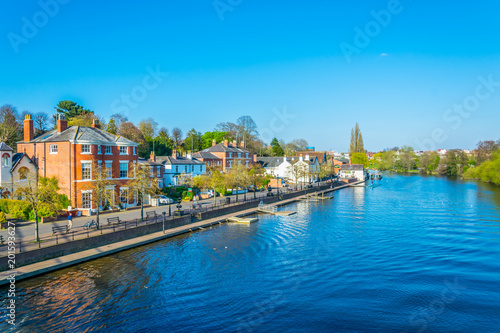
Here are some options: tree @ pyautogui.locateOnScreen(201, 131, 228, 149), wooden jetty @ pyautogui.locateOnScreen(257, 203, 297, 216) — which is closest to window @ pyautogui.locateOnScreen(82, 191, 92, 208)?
wooden jetty @ pyautogui.locateOnScreen(257, 203, 297, 216)

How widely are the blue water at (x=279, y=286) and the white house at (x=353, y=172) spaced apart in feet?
288

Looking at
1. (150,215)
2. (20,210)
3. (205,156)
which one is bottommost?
(150,215)

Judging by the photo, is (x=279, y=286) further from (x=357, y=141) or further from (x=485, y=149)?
(x=357, y=141)

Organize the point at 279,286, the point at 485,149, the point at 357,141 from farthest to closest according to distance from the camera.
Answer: the point at 357,141
the point at 485,149
the point at 279,286

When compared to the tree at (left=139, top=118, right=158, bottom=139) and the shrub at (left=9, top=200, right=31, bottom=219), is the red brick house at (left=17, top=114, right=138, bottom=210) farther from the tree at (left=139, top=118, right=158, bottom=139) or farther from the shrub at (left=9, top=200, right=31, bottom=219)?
the tree at (left=139, top=118, right=158, bottom=139)

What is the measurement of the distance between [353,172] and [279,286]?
109577 millimetres

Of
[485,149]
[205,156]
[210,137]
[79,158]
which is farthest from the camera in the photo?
[485,149]

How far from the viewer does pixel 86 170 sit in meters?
38.6

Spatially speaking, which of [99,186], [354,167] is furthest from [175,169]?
[354,167]

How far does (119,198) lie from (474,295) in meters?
35.4

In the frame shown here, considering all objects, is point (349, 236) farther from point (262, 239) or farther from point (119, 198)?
point (119, 198)

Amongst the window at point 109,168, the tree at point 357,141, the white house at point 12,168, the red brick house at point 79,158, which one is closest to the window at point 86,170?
the red brick house at point 79,158

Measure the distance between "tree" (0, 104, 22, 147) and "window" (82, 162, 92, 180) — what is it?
3121cm

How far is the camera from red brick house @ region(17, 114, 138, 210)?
37906 millimetres
